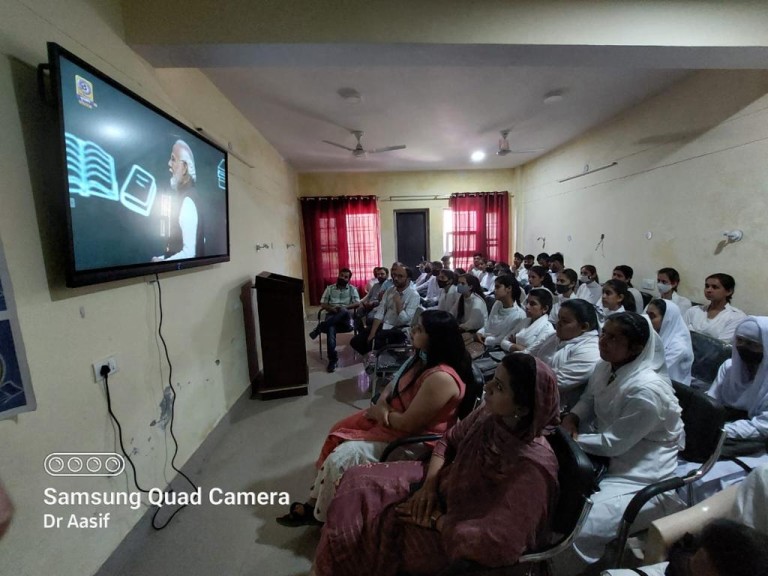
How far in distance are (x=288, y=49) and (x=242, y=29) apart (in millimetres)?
227

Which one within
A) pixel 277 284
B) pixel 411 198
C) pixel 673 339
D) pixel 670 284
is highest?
pixel 411 198

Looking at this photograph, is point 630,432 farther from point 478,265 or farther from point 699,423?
point 478,265

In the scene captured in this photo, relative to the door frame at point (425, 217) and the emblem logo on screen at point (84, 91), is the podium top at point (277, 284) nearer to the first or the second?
the emblem logo on screen at point (84, 91)

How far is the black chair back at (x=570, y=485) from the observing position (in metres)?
0.99

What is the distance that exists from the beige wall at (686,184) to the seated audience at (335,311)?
11.3 feet

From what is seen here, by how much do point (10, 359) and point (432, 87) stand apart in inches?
122

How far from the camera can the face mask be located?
161cm

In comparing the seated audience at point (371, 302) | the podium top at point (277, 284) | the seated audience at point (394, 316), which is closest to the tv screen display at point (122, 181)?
the podium top at point (277, 284)

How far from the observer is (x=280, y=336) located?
9.92 ft

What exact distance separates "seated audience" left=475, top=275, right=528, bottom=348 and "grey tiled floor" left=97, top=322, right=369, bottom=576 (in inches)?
54.6

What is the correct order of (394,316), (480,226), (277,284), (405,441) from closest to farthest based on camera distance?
(405,441), (277,284), (394,316), (480,226)

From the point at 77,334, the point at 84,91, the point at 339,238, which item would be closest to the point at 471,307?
the point at 77,334

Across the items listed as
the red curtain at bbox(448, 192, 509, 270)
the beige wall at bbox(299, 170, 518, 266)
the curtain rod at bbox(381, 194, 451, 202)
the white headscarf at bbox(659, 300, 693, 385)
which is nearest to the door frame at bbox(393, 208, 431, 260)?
the beige wall at bbox(299, 170, 518, 266)

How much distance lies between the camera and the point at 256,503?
183 centimetres
